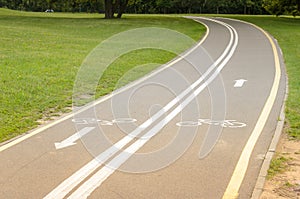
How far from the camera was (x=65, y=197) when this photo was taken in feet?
19.9

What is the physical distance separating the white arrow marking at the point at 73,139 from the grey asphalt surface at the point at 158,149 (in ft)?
0.38

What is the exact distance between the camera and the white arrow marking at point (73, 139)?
826 centimetres

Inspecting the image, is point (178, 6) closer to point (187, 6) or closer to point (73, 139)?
point (187, 6)

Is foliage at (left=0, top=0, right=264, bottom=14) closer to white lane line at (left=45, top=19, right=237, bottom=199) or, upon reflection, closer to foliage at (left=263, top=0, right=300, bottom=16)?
foliage at (left=263, top=0, right=300, bottom=16)

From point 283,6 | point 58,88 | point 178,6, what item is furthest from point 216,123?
point 178,6

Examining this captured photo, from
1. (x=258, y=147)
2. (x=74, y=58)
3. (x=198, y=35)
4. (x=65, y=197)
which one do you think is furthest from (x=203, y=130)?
(x=198, y=35)

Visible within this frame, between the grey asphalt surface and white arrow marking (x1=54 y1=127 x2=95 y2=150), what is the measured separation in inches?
4.6

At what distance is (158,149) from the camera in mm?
8094

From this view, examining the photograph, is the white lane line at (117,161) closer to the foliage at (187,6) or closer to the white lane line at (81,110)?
the white lane line at (81,110)

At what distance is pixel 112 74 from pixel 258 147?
8.69 m

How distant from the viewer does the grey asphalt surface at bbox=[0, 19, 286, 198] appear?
6418 millimetres

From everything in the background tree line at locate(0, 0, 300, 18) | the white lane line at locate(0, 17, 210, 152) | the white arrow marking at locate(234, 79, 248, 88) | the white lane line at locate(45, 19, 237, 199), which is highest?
the white lane line at locate(45, 19, 237, 199)

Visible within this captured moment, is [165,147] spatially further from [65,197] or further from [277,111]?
[277,111]

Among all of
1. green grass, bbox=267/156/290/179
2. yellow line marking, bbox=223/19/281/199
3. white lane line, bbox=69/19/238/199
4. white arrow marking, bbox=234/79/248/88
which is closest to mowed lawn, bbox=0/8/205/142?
white lane line, bbox=69/19/238/199
